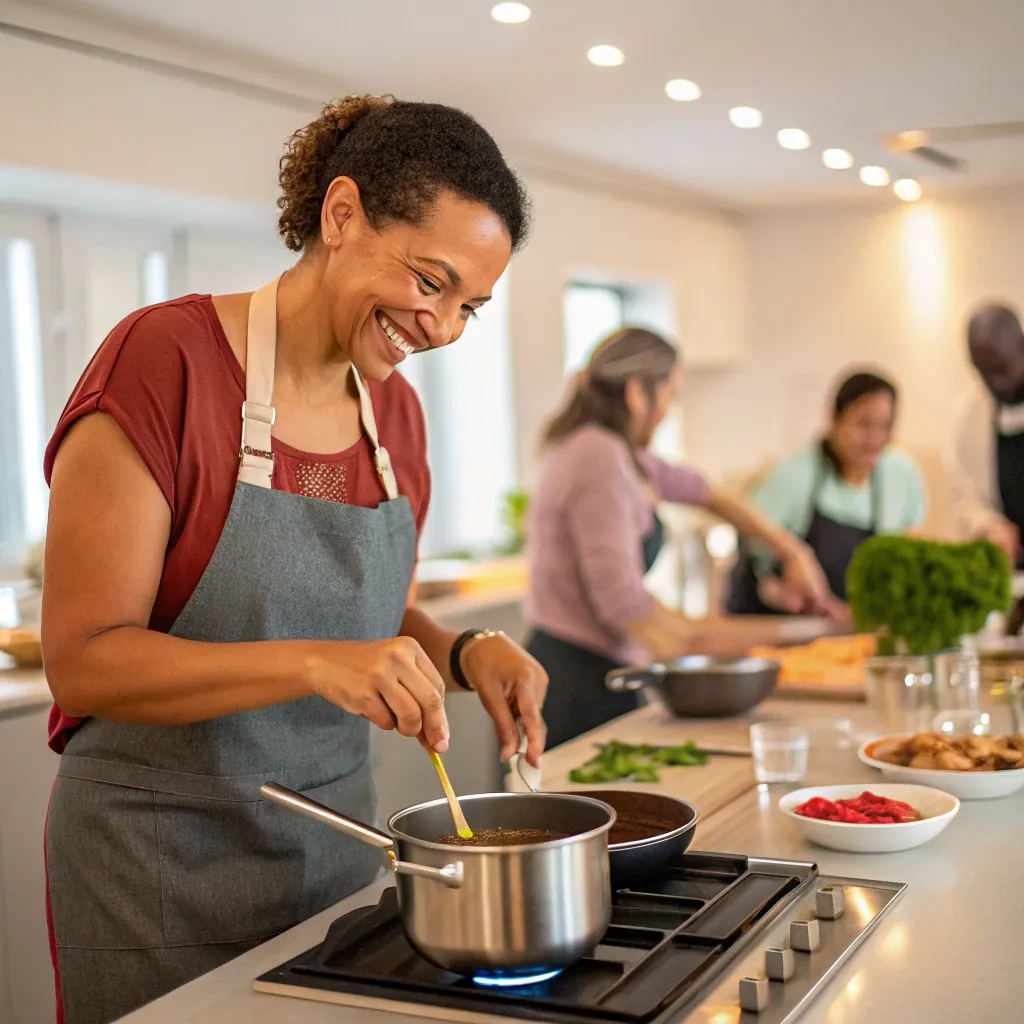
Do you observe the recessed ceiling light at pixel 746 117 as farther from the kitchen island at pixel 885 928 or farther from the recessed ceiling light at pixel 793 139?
the kitchen island at pixel 885 928

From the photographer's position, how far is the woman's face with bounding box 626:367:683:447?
290cm

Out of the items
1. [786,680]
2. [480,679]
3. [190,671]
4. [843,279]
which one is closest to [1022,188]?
[843,279]

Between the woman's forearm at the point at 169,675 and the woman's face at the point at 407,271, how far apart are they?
370mm

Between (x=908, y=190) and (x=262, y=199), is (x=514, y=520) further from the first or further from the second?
(x=908, y=190)

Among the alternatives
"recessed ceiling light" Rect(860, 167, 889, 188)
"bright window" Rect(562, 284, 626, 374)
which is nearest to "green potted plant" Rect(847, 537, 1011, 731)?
"recessed ceiling light" Rect(860, 167, 889, 188)

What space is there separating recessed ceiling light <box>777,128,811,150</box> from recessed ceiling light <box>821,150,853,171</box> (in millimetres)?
169

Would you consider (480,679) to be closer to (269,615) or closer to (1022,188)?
(269,615)

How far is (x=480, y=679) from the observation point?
1503mm

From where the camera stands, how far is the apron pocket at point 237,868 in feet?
4.51

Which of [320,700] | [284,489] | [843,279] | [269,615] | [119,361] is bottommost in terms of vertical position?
[320,700]

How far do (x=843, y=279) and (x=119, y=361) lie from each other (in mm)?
5537

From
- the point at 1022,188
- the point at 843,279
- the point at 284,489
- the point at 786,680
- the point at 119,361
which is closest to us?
the point at 119,361

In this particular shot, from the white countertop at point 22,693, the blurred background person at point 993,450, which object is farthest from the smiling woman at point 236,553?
the blurred background person at point 993,450

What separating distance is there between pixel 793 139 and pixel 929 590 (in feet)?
9.88
